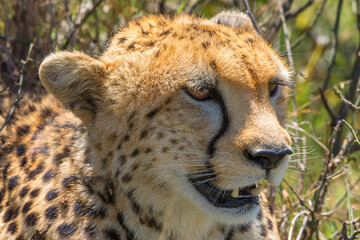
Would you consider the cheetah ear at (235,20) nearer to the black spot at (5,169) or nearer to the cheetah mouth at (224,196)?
the cheetah mouth at (224,196)

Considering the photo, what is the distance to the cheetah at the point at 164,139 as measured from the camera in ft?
6.80

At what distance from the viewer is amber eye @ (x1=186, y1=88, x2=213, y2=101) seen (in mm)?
2098

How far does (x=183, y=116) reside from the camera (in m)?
2.12

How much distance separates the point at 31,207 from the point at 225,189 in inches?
31.2

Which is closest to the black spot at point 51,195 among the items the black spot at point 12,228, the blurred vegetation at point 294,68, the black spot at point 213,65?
the black spot at point 12,228

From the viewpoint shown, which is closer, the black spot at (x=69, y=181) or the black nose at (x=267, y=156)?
the black nose at (x=267, y=156)

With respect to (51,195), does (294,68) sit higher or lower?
higher

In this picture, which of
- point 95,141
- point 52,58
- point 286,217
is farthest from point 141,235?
point 286,217

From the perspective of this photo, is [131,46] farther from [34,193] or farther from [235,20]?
[34,193]

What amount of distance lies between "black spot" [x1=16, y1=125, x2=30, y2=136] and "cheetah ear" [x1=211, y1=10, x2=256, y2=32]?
38.9 inches

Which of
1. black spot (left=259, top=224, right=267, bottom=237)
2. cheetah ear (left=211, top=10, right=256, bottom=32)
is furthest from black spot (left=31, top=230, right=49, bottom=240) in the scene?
cheetah ear (left=211, top=10, right=256, bottom=32)

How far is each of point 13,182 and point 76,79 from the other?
66 centimetres

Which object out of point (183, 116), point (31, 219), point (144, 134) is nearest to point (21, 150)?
point (31, 219)

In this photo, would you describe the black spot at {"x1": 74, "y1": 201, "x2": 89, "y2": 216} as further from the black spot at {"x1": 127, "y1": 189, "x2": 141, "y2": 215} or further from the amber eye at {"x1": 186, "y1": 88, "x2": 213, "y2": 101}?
the amber eye at {"x1": 186, "y1": 88, "x2": 213, "y2": 101}
